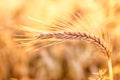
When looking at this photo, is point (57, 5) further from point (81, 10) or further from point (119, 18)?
point (119, 18)

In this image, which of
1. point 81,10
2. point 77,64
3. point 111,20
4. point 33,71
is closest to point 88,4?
point 81,10

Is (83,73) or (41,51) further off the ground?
(41,51)

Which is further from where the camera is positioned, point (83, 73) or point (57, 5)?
point (57, 5)

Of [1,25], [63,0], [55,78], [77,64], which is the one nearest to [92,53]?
[77,64]

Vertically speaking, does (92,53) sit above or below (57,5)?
below

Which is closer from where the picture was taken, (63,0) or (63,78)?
(63,78)

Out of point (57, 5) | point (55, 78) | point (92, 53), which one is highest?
point (57, 5)

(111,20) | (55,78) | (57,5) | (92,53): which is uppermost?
(57,5)

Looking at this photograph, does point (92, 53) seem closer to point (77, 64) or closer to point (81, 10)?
point (77, 64)
